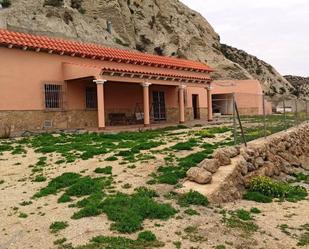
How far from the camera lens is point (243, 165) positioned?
11.8 m

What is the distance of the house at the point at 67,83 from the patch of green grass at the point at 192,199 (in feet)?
42.1

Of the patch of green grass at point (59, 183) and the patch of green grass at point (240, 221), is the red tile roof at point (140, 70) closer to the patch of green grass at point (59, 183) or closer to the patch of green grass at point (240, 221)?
the patch of green grass at point (59, 183)

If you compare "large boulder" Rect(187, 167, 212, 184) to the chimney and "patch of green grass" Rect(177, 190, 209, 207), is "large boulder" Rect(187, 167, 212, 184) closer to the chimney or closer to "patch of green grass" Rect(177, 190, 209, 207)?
"patch of green grass" Rect(177, 190, 209, 207)

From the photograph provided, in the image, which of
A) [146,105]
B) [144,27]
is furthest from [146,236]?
[144,27]

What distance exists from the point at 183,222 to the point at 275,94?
56333 mm

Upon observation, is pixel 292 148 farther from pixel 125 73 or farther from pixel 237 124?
pixel 125 73

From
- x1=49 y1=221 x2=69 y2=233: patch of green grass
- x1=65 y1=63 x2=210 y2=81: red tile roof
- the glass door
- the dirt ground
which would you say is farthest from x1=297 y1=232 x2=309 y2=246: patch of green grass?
the glass door

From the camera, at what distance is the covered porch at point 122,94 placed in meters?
22.0

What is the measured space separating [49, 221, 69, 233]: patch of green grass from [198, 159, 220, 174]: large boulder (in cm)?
412

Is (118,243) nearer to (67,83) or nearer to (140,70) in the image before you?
(67,83)

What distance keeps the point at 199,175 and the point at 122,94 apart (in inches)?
672

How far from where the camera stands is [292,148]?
1886 cm

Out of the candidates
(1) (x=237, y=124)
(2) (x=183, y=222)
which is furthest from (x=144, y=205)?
(1) (x=237, y=124)

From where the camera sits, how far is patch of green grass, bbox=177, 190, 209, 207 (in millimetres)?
9258
